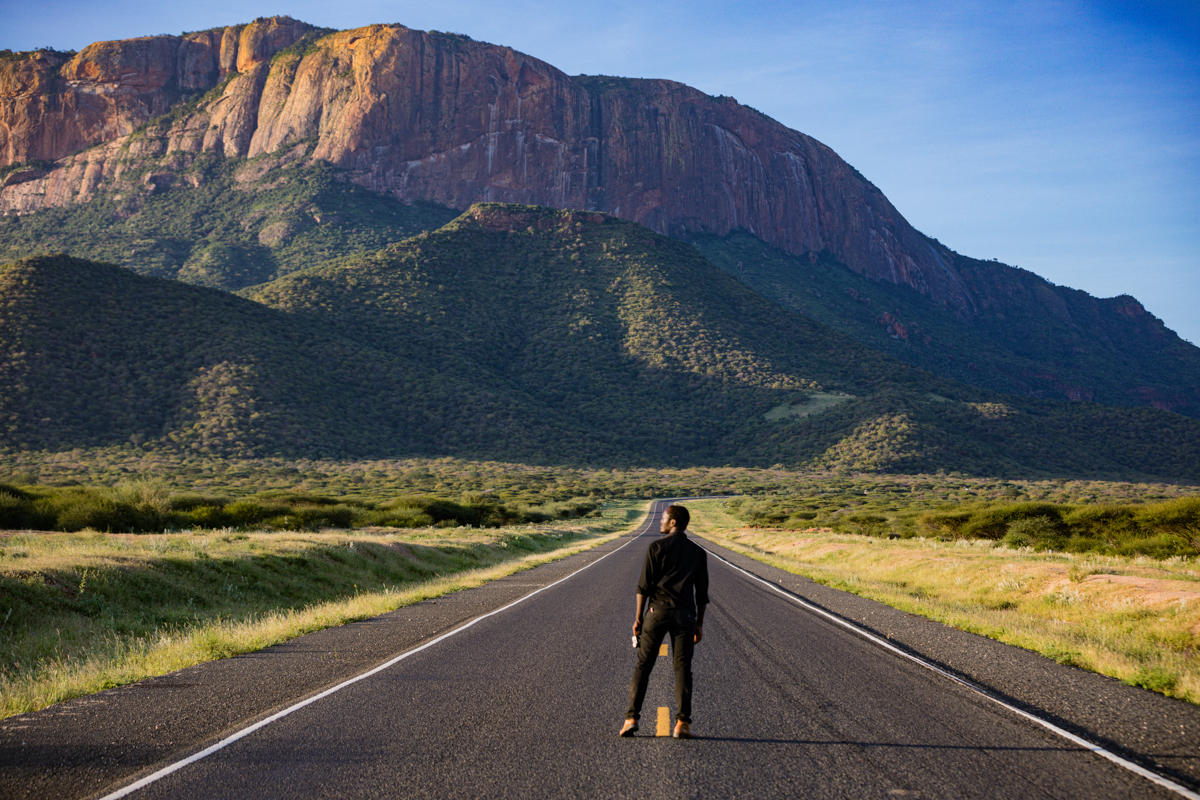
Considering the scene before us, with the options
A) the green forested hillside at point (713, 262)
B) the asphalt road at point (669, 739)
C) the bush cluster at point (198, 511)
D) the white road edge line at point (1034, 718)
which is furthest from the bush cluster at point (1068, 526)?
the green forested hillside at point (713, 262)

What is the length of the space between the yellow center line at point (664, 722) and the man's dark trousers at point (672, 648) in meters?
0.26

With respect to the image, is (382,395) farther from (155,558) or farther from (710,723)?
(710,723)

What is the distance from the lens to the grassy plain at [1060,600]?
920 centimetres

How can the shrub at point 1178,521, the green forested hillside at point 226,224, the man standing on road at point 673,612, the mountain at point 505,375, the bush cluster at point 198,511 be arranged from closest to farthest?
the man standing on road at point 673,612
the shrub at point 1178,521
the bush cluster at point 198,511
the mountain at point 505,375
the green forested hillside at point 226,224

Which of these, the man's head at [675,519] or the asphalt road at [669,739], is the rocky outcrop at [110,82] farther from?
the man's head at [675,519]

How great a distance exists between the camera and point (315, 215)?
120m

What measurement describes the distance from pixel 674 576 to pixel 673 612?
306 mm

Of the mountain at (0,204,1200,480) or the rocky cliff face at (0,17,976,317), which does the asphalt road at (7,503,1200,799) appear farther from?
the rocky cliff face at (0,17,976,317)

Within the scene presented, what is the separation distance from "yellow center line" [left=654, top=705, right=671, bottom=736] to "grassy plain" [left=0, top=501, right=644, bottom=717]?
617cm

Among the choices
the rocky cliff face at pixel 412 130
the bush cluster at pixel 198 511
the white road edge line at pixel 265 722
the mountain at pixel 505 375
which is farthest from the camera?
the rocky cliff face at pixel 412 130

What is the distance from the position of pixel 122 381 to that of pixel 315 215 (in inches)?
2541

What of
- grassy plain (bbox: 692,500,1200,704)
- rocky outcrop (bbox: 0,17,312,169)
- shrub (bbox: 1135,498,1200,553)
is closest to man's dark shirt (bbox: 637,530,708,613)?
grassy plain (bbox: 692,500,1200,704)

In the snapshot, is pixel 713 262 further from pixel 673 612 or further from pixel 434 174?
pixel 673 612

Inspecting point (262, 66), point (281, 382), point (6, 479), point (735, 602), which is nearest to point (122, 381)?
point (281, 382)
